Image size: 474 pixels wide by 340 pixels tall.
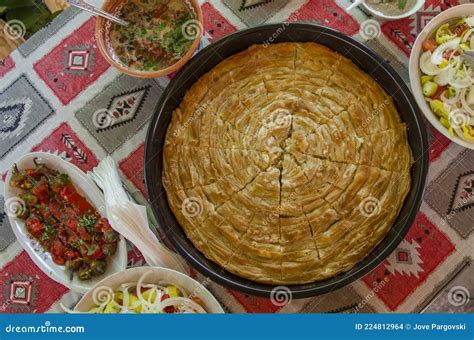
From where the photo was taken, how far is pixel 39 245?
4.73m

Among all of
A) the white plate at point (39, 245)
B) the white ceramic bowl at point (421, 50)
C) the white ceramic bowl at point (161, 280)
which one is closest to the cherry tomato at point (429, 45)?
the white ceramic bowl at point (421, 50)

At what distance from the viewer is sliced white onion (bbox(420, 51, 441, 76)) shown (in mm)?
4511

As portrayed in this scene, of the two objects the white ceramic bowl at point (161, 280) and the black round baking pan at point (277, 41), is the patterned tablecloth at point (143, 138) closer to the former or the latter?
the white ceramic bowl at point (161, 280)

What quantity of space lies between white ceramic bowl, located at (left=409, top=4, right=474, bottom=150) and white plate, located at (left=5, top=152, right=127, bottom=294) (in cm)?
253

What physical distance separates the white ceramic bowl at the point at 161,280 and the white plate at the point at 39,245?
6.9 inches

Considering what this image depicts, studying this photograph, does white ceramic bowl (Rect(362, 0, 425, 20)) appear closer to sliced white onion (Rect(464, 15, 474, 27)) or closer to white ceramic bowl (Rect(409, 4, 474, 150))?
white ceramic bowl (Rect(409, 4, 474, 150))

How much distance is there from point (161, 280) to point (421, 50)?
2675mm

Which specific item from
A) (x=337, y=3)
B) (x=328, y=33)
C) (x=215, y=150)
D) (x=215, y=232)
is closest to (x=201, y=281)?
(x=215, y=232)

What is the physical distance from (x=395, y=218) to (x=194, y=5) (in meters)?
2.15

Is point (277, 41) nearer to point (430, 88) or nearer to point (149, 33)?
point (149, 33)

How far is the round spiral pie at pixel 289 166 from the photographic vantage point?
4.18 m

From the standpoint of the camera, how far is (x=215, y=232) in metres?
4.32

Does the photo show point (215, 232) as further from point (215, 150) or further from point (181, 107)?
point (181, 107)

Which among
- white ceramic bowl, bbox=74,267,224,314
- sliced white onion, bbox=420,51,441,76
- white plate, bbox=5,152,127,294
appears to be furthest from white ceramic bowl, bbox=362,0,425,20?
white plate, bbox=5,152,127,294
